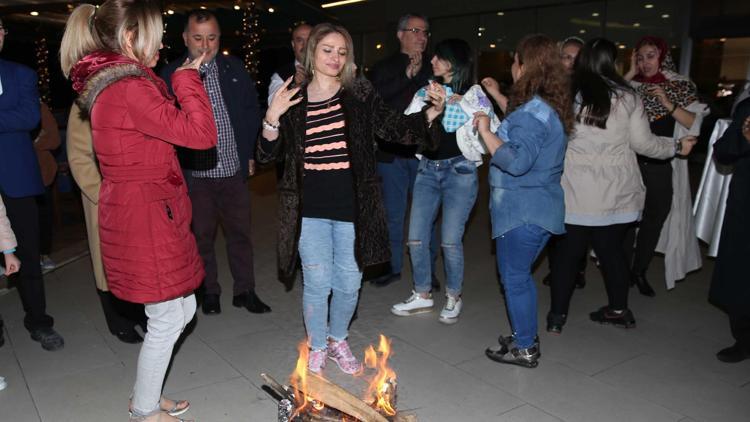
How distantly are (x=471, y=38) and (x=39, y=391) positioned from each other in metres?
14.9

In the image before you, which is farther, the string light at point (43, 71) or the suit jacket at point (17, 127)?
the string light at point (43, 71)

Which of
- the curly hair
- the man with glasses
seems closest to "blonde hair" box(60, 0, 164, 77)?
the curly hair

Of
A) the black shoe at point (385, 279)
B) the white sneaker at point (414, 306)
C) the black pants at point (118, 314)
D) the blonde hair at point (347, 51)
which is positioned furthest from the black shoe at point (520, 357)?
the black pants at point (118, 314)

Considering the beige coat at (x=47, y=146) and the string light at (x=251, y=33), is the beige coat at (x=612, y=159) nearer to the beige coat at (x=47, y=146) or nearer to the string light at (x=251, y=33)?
the beige coat at (x=47, y=146)

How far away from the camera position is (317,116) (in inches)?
132

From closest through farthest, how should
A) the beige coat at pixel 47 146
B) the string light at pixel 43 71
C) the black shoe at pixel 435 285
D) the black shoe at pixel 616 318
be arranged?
the black shoe at pixel 616 318 → the black shoe at pixel 435 285 → the beige coat at pixel 47 146 → the string light at pixel 43 71

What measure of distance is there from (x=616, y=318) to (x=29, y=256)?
4100 millimetres

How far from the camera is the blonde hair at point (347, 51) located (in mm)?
3291

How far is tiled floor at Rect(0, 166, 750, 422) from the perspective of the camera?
328 centimetres

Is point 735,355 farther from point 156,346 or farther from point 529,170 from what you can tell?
point 156,346

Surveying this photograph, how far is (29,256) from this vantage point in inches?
159

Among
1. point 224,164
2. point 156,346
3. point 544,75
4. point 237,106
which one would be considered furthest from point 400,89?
point 156,346

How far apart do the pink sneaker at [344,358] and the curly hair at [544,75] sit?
5.89 feet

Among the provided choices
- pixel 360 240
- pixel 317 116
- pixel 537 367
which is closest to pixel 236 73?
pixel 317 116
